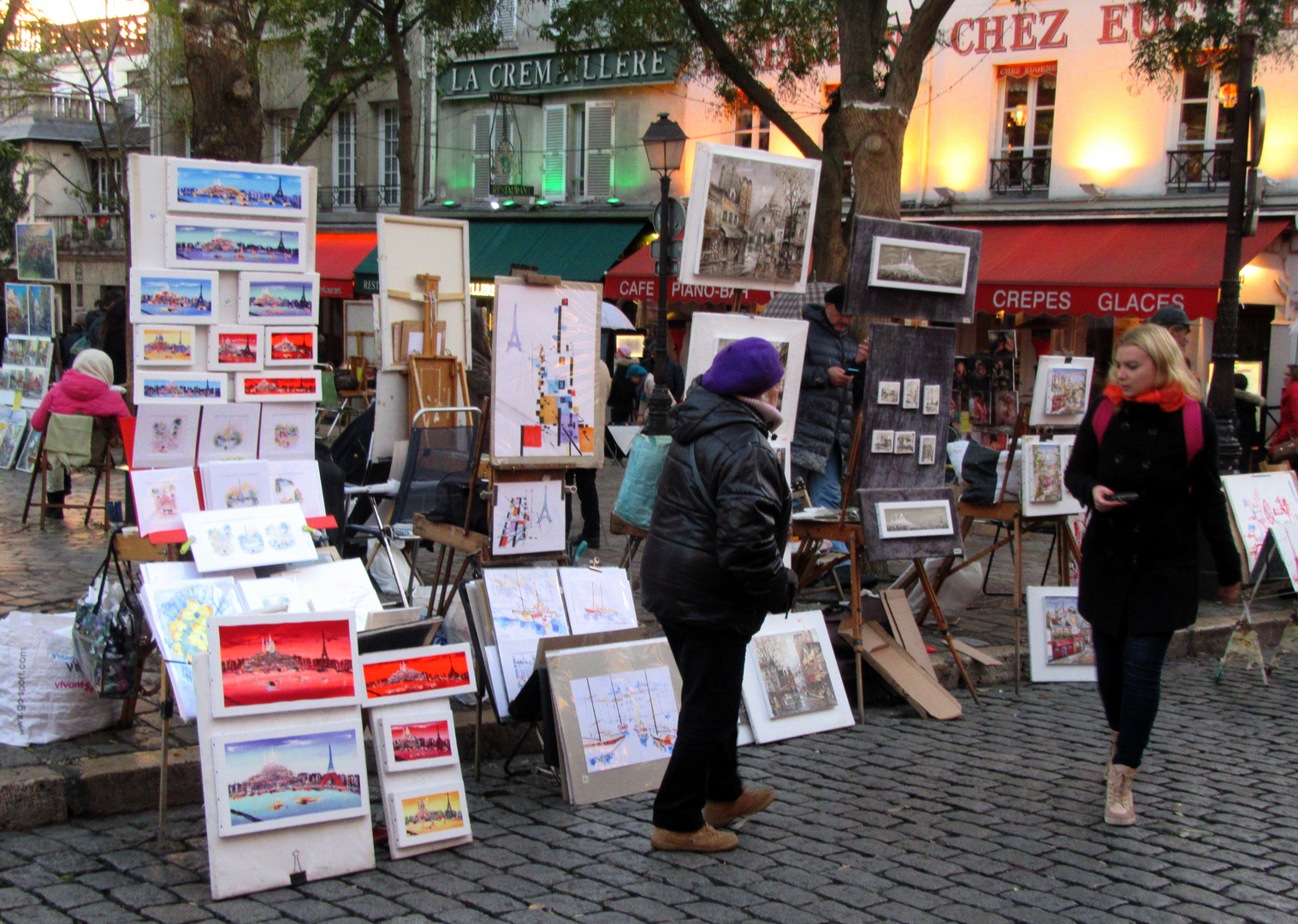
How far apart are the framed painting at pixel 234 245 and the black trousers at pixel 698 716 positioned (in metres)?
2.92

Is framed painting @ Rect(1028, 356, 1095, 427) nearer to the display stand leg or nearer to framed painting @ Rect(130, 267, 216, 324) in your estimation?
the display stand leg

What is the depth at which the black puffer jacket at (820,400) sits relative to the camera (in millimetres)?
6547

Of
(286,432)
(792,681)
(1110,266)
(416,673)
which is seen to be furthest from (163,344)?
(1110,266)

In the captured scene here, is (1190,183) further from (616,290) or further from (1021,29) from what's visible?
(616,290)

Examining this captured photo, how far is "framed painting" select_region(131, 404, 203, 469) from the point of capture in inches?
213

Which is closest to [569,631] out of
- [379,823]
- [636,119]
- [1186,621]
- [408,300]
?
[379,823]

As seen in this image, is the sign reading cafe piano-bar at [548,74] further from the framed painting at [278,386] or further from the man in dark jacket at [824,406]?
the framed painting at [278,386]

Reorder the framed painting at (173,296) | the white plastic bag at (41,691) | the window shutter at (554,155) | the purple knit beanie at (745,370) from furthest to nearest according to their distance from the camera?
the window shutter at (554,155), the framed painting at (173,296), the white plastic bag at (41,691), the purple knit beanie at (745,370)

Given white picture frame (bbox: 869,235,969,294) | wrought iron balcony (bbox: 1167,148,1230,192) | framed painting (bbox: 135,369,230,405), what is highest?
wrought iron balcony (bbox: 1167,148,1230,192)

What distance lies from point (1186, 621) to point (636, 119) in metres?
20.5

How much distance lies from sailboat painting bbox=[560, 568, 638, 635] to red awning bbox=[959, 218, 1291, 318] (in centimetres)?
1214

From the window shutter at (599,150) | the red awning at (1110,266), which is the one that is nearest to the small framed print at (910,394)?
the red awning at (1110,266)

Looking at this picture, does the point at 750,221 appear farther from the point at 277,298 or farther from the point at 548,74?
the point at 548,74

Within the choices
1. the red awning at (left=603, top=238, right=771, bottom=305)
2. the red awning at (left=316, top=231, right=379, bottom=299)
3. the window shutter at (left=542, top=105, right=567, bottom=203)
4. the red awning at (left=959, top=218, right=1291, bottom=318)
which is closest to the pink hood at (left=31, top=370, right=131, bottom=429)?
the red awning at (left=959, top=218, right=1291, bottom=318)
